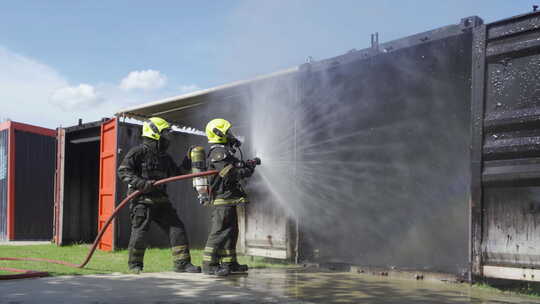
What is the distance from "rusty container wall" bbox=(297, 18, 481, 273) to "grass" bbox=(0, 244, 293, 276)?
1210 mm

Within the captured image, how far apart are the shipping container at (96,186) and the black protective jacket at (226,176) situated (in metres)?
3.34

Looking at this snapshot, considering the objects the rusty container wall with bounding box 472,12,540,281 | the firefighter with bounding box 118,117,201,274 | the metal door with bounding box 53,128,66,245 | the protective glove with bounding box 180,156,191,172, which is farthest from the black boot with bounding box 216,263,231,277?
the metal door with bounding box 53,128,66,245

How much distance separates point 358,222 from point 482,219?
104 inches

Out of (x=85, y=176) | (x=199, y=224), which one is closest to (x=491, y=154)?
(x=199, y=224)

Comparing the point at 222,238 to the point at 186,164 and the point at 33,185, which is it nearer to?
the point at 186,164

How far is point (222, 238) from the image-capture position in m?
5.77

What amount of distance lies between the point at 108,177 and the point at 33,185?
4.30 metres

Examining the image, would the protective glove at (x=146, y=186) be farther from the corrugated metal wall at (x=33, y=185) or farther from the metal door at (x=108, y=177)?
the corrugated metal wall at (x=33, y=185)

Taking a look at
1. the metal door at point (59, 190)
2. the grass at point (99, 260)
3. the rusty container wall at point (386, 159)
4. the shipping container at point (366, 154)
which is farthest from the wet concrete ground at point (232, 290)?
the metal door at point (59, 190)

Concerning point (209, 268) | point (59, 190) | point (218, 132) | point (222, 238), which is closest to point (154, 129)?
point (218, 132)

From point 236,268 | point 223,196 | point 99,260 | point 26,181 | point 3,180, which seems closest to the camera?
point 223,196

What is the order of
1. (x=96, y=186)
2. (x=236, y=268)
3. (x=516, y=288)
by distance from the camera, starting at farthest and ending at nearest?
(x=96, y=186)
(x=236, y=268)
(x=516, y=288)

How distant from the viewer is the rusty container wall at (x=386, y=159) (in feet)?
22.0

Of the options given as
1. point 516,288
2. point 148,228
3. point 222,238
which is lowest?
point 516,288
